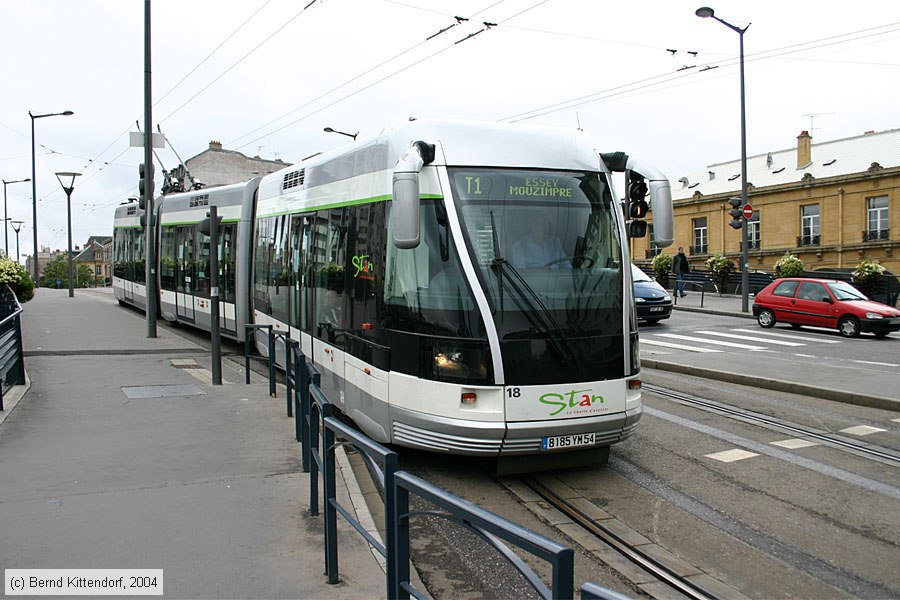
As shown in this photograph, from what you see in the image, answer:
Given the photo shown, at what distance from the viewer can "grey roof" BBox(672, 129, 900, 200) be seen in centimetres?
5294

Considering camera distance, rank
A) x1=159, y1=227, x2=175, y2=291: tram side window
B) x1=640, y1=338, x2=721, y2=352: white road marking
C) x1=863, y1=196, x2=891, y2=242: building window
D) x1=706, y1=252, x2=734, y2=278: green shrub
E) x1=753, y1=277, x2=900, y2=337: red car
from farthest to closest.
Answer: x1=863, y1=196, x2=891, y2=242: building window, x1=706, y1=252, x2=734, y2=278: green shrub, x1=753, y1=277, x2=900, y2=337: red car, x1=159, y1=227, x2=175, y2=291: tram side window, x1=640, y1=338, x2=721, y2=352: white road marking

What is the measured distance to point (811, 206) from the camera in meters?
54.2

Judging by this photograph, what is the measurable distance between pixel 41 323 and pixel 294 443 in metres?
15.1

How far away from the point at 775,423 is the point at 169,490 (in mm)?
7015

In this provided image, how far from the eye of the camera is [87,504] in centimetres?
571

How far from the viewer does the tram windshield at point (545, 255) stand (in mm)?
6453

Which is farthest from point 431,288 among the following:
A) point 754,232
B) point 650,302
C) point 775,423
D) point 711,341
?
point 754,232

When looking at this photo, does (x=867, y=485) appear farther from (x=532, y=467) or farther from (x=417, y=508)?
(x=417, y=508)

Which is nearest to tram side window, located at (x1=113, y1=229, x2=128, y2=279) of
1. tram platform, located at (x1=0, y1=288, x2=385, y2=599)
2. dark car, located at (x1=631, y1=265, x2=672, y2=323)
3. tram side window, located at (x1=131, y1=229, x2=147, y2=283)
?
tram side window, located at (x1=131, y1=229, x2=147, y2=283)

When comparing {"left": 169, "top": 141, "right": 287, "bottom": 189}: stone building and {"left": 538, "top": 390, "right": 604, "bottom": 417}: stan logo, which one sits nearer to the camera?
{"left": 538, "top": 390, "right": 604, "bottom": 417}: stan logo

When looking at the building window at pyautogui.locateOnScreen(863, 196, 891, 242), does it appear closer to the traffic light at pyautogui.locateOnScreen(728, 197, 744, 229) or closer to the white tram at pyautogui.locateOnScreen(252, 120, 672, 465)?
the traffic light at pyautogui.locateOnScreen(728, 197, 744, 229)

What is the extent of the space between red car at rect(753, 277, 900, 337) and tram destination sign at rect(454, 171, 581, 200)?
16.3m

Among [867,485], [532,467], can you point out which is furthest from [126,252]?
[867,485]

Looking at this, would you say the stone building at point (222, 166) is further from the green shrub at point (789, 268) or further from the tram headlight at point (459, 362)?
the tram headlight at point (459, 362)
